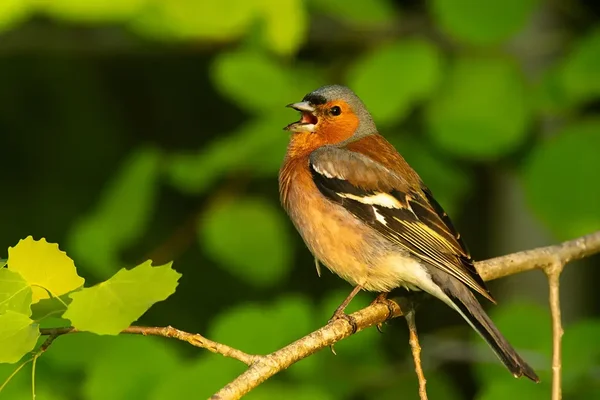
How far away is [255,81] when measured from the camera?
3.81 m

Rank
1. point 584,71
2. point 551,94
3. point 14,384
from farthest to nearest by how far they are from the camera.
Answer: point 551,94
point 584,71
point 14,384

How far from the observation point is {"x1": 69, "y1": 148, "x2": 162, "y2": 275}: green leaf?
381 centimetres

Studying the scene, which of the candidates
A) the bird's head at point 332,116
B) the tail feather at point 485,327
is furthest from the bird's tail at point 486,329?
the bird's head at point 332,116

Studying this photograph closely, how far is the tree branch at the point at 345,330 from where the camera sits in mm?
2023

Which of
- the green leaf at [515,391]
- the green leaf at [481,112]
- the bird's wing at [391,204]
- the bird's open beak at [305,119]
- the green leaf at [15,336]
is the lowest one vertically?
the green leaf at [15,336]

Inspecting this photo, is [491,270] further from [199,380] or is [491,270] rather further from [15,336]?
[15,336]

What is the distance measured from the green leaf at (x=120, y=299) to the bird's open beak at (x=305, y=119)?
75.9 inches

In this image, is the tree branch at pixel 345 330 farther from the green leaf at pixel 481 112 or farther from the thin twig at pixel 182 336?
the green leaf at pixel 481 112

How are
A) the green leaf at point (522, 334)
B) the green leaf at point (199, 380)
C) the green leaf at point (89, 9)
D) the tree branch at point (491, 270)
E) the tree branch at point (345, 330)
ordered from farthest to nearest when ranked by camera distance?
1. the green leaf at point (522, 334)
2. the green leaf at point (89, 9)
3. the green leaf at point (199, 380)
4. the tree branch at point (491, 270)
5. the tree branch at point (345, 330)

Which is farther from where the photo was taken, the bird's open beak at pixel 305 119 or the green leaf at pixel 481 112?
the green leaf at pixel 481 112

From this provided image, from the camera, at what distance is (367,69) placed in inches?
156

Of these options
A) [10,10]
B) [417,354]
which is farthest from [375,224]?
[10,10]

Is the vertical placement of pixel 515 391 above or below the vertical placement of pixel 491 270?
below

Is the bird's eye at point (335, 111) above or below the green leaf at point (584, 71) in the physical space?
below
